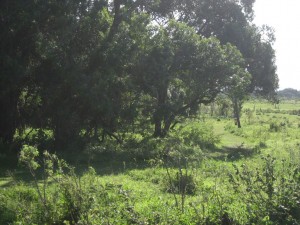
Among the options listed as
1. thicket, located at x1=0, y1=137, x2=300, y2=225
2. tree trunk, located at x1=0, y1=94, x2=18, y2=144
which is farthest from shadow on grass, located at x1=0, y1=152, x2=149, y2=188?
thicket, located at x1=0, y1=137, x2=300, y2=225

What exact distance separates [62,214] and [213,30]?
2401 centimetres

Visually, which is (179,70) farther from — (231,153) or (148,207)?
(148,207)

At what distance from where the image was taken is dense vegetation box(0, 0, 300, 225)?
28.3 feet

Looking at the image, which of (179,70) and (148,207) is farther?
(179,70)

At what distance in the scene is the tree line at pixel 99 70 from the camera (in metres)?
16.5

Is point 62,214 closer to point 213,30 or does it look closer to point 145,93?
point 145,93

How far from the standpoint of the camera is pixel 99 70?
18016mm

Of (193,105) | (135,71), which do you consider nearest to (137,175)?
(135,71)

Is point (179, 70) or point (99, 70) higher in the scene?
point (179, 70)

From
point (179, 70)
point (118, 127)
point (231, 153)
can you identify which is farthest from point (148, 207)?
point (179, 70)

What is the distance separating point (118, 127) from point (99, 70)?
357 centimetres

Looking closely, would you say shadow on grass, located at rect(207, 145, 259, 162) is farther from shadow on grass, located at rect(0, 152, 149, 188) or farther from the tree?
shadow on grass, located at rect(0, 152, 149, 188)

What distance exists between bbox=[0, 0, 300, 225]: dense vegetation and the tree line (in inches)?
2.4

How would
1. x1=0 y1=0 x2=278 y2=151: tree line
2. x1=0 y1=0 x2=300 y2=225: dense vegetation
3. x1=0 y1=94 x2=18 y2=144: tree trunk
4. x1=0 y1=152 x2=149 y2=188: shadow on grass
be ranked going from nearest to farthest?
x1=0 y1=0 x2=300 y2=225: dense vegetation < x1=0 y1=152 x2=149 y2=188: shadow on grass < x1=0 y1=0 x2=278 y2=151: tree line < x1=0 y1=94 x2=18 y2=144: tree trunk
